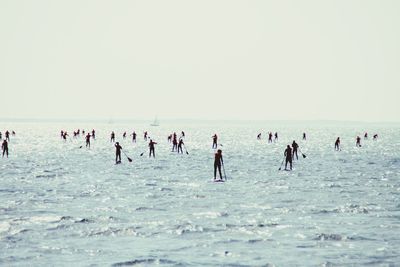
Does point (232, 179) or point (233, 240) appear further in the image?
point (232, 179)

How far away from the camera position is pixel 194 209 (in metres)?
20.7

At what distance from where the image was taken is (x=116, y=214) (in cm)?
1950

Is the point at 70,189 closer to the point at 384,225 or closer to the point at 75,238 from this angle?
the point at 75,238

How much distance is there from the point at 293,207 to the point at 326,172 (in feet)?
57.1

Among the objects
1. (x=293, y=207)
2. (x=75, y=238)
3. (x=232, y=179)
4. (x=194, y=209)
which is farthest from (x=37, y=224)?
(x=232, y=179)

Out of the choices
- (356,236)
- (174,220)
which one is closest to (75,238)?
(174,220)

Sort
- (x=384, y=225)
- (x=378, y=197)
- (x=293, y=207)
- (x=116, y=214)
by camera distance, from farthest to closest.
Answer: (x=378, y=197) < (x=293, y=207) < (x=116, y=214) < (x=384, y=225)

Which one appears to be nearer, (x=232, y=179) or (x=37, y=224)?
(x=37, y=224)

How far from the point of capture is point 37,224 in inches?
693

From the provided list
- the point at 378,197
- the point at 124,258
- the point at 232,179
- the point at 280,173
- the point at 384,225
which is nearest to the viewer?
the point at 124,258

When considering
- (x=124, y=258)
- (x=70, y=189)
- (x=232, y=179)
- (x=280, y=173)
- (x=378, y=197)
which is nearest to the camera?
(x=124, y=258)

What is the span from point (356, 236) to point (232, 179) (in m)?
16.8

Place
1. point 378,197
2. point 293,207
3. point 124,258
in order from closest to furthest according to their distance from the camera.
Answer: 1. point 124,258
2. point 293,207
3. point 378,197

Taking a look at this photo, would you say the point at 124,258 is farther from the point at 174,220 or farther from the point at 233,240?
the point at 174,220
